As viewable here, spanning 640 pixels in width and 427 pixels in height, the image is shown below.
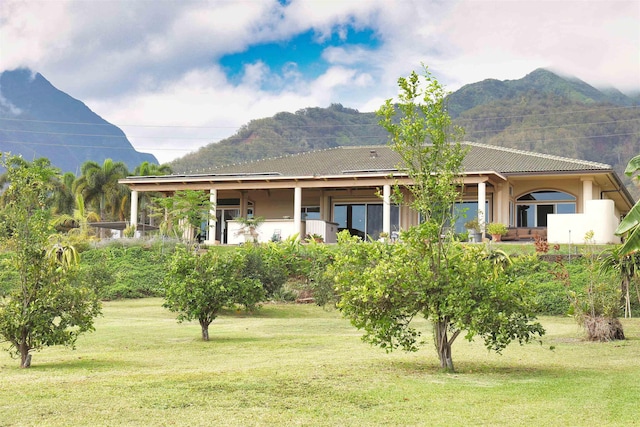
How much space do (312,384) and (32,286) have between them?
196 inches

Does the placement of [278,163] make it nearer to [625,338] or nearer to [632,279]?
[632,279]

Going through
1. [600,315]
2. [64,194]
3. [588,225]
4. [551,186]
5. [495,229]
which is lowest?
[600,315]

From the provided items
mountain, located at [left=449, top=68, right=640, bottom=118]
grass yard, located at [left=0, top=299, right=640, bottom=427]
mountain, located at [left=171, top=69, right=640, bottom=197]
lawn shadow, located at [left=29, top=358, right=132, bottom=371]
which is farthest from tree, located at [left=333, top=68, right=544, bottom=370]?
mountain, located at [left=449, top=68, right=640, bottom=118]

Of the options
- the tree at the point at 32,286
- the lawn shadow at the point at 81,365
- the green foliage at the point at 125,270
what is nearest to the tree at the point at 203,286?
the lawn shadow at the point at 81,365

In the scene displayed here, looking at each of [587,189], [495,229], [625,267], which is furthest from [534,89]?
[625,267]

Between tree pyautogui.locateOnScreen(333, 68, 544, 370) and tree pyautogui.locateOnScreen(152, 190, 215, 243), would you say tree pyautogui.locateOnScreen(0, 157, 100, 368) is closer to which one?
tree pyautogui.locateOnScreen(333, 68, 544, 370)

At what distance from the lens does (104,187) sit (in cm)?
5434

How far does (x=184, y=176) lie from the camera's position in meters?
38.1

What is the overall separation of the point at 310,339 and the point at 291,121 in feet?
246

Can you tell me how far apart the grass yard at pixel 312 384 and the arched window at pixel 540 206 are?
20131 millimetres

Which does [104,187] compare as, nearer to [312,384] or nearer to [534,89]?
[312,384]

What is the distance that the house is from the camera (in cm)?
3450

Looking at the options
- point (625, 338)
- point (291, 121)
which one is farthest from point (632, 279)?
point (291, 121)

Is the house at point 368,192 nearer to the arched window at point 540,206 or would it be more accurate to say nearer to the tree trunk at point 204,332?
the arched window at point 540,206
